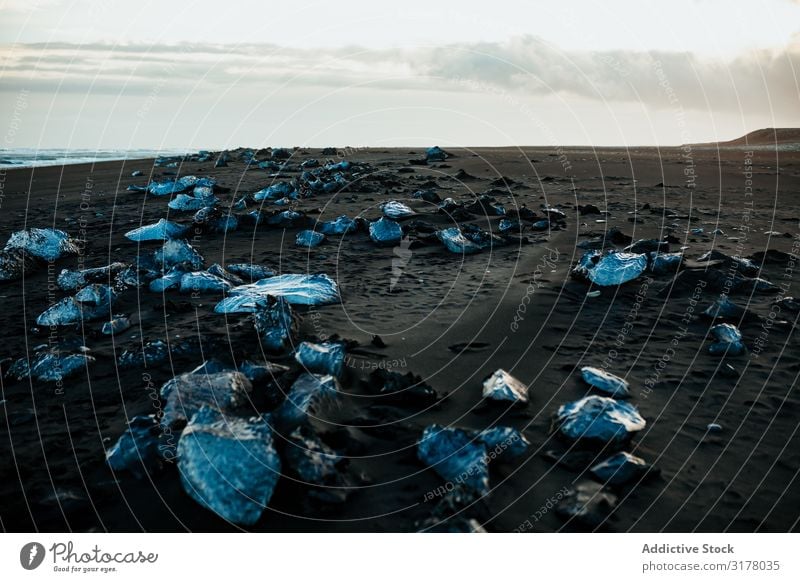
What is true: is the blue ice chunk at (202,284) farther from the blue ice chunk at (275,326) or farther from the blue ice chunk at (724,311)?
the blue ice chunk at (724,311)

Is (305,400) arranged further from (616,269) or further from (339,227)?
(339,227)

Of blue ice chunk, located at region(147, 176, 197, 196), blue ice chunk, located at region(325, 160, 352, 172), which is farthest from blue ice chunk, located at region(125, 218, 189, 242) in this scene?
blue ice chunk, located at region(325, 160, 352, 172)

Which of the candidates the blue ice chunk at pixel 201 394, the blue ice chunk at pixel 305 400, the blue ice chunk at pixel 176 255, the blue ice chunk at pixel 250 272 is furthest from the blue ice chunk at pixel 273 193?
the blue ice chunk at pixel 305 400

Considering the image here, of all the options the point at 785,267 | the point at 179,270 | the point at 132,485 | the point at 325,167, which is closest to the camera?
the point at 132,485

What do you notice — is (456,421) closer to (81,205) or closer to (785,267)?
(785,267)

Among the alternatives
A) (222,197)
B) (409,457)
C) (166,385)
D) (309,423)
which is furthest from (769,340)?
(222,197)

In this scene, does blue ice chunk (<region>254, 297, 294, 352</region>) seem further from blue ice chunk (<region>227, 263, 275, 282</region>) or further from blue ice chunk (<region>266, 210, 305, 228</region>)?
blue ice chunk (<region>266, 210, 305, 228</region>)

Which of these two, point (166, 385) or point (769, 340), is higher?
point (769, 340)
